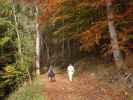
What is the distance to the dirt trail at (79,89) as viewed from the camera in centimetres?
1670

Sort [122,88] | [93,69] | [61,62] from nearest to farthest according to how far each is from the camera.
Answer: [122,88] → [93,69] → [61,62]

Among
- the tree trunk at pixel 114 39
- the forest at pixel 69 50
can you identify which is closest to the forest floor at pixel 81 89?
the forest at pixel 69 50

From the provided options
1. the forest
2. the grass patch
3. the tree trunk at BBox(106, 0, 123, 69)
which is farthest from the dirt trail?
the tree trunk at BBox(106, 0, 123, 69)

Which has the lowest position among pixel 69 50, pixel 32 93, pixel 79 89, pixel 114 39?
pixel 32 93

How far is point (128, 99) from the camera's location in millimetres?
15547

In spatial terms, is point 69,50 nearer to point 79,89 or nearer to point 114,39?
point 79,89

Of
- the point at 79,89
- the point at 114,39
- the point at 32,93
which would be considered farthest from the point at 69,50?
the point at 114,39

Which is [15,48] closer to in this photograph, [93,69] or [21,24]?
[21,24]

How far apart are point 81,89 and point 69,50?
35.8 feet

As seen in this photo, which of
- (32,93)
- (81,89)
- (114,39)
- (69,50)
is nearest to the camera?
(114,39)

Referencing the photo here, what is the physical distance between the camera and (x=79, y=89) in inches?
717

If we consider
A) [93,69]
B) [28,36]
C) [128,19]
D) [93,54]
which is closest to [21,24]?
[28,36]

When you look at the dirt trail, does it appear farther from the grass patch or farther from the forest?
the grass patch

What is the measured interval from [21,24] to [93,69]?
33.6 ft
